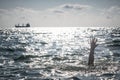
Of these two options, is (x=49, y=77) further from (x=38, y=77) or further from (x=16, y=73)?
(x=16, y=73)

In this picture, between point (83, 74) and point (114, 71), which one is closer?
point (83, 74)

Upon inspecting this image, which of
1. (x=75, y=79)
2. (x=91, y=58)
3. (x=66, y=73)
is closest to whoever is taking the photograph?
(x=75, y=79)

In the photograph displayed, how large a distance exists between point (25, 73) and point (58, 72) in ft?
10.7

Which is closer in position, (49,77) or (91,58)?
(49,77)

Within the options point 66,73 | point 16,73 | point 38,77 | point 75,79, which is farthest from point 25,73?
point 75,79

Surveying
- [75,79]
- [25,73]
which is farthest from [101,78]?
[25,73]

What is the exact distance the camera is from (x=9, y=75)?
1789cm

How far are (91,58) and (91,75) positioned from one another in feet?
15.3

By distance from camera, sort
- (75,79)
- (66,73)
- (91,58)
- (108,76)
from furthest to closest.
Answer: (91,58) → (66,73) → (108,76) → (75,79)

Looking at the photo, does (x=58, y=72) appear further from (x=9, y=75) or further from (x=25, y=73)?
(x=9, y=75)

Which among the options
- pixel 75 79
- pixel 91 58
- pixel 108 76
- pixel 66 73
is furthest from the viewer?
pixel 91 58

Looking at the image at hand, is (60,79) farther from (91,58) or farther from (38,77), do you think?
(91,58)

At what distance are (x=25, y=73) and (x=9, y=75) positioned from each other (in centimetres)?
161

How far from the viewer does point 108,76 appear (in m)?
17.3
